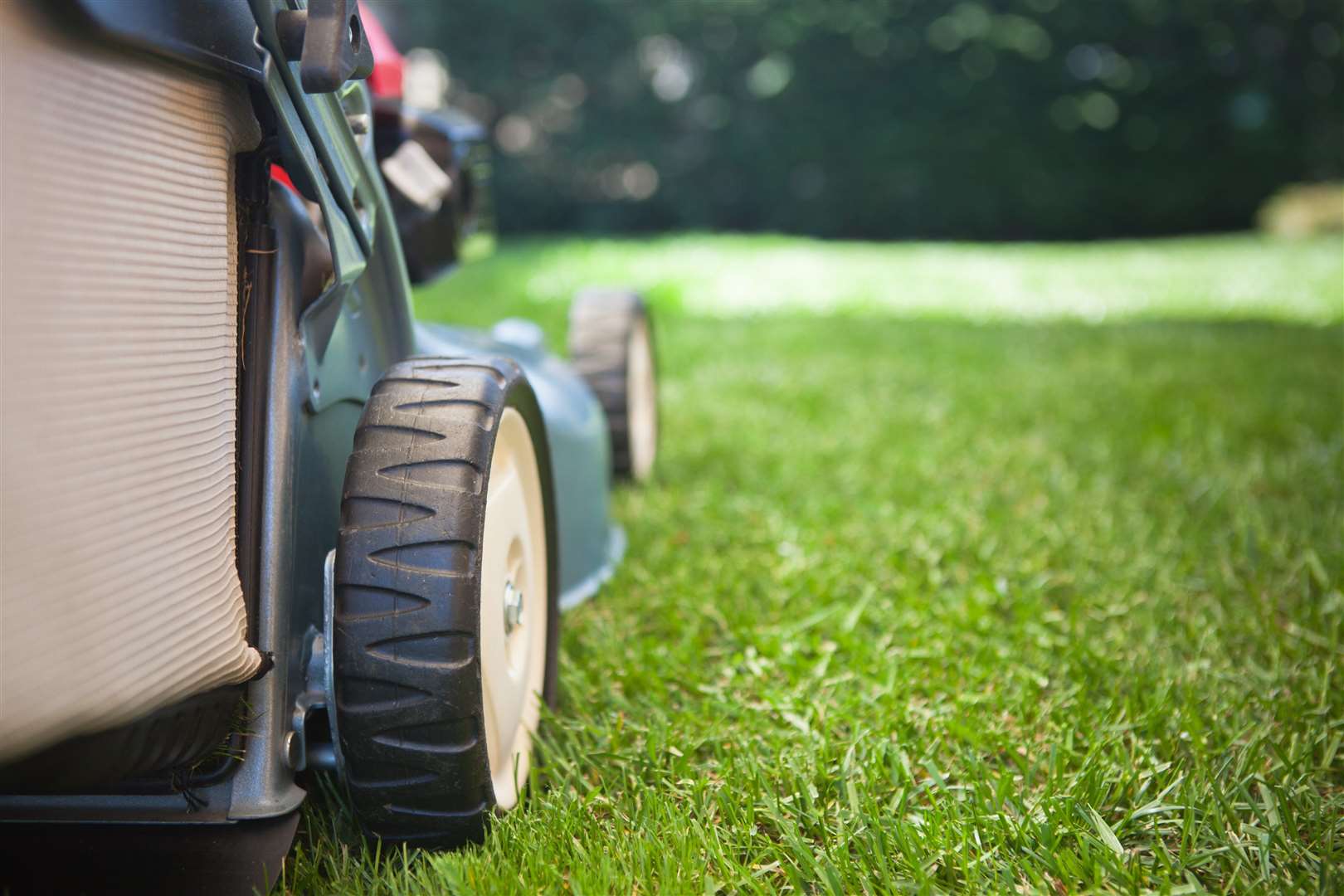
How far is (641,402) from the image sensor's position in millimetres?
2426

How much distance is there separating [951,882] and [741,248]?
7.65 meters

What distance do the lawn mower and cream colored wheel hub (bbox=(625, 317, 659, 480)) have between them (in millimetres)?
967

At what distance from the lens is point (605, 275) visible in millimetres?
6457

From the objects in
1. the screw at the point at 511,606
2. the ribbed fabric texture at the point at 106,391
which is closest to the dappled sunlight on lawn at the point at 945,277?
the screw at the point at 511,606

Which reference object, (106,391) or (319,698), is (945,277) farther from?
(106,391)

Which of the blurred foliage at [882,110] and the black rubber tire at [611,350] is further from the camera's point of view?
the blurred foliage at [882,110]

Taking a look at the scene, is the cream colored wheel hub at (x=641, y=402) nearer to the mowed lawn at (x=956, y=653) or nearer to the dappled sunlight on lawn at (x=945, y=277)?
the mowed lawn at (x=956, y=653)

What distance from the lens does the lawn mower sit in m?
0.66

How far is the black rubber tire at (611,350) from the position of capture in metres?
2.20

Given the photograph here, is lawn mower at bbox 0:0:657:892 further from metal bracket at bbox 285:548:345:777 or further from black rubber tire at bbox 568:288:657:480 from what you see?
black rubber tire at bbox 568:288:657:480

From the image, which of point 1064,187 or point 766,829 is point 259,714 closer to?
point 766,829

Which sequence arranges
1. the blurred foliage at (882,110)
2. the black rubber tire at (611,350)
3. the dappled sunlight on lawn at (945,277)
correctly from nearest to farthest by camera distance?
the black rubber tire at (611,350) → the dappled sunlight on lawn at (945,277) → the blurred foliage at (882,110)

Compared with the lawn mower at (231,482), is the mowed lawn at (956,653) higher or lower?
lower

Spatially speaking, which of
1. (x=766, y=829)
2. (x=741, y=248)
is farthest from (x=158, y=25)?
(x=741, y=248)
